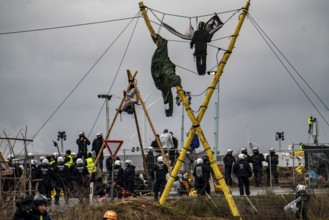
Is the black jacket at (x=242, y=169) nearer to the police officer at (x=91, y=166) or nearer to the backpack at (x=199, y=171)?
the backpack at (x=199, y=171)

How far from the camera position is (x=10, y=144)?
1111 inches

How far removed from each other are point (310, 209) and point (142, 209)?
23.4 feet

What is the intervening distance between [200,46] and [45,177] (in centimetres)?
1035

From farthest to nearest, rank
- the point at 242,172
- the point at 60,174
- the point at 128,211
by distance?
the point at 60,174
the point at 242,172
the point at 128,211

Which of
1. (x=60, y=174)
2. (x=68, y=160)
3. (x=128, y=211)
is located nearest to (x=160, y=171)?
(x=60, y=174)

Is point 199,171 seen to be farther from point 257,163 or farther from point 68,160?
point 68,160

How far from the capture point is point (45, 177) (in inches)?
1443

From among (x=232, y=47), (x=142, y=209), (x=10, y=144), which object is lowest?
(x=142, y=209)

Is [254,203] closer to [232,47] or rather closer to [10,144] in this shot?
[232,47]

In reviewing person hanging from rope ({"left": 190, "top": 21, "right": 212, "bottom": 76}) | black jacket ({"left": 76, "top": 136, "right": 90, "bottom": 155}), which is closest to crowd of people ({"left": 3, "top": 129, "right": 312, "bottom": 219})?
black jacket ({"left": 76, "top": 136, "right": 90, "bottom": 155})

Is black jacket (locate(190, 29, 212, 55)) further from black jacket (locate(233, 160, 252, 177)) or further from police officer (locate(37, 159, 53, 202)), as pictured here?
police officer (locate(37, 159, 53, 202))

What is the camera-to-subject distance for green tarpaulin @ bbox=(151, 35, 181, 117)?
29844 millimetres

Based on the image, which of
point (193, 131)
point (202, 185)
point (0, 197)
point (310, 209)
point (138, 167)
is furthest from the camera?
point (138, 167)

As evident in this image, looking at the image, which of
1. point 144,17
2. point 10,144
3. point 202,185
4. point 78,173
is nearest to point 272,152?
point 202,185
